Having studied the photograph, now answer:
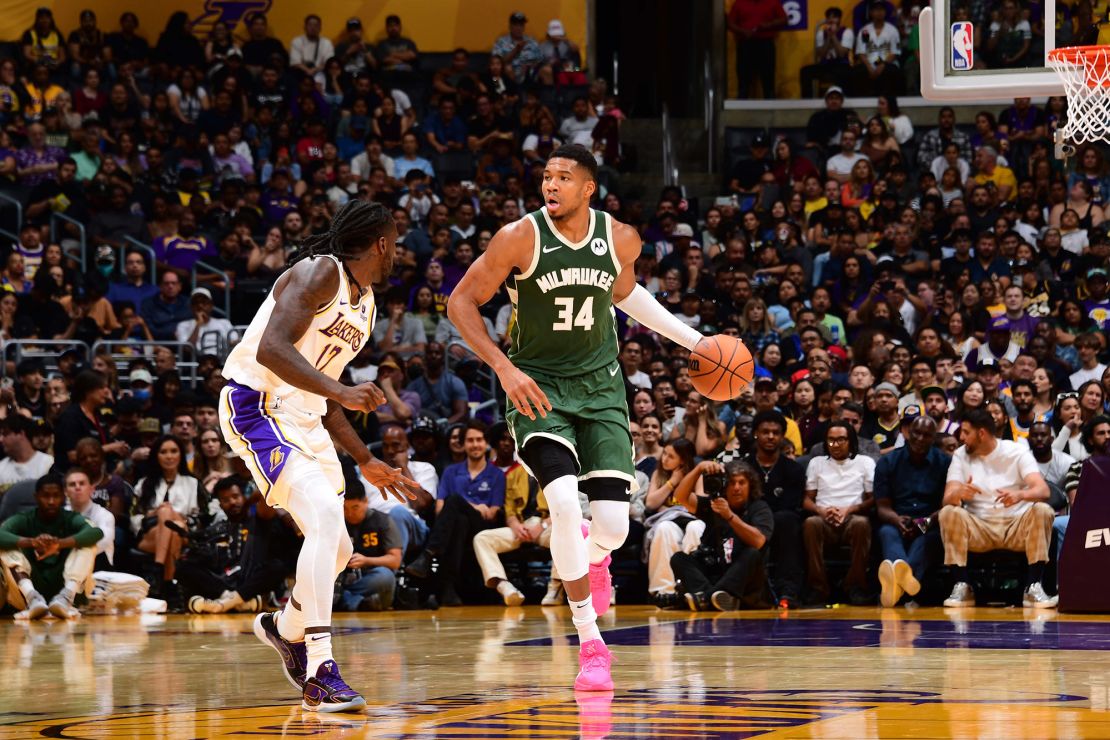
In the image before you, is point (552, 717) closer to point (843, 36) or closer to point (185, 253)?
point (185, 253)

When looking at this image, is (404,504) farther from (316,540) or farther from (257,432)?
(316,540)

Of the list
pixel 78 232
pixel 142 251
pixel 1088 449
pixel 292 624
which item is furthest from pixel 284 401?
pixel 78 232

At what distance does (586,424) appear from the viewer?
7066mm

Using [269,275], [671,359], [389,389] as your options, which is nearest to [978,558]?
[671,359]

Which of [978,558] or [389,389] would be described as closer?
[978,558]

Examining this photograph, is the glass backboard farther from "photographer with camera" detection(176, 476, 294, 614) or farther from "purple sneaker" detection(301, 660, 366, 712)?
"purple sneaker" detection(301, 660, 366, 712)

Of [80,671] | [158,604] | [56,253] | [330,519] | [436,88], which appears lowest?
[158,604]

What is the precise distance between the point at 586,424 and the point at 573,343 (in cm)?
37

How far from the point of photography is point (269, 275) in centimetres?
1806

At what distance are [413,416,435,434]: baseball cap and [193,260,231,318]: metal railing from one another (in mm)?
3972

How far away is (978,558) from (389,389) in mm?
5818

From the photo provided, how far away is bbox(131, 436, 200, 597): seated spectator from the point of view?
1348cm

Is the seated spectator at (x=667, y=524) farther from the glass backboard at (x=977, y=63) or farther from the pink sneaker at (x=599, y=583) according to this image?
the pink sneaker at (x=599, y=583)

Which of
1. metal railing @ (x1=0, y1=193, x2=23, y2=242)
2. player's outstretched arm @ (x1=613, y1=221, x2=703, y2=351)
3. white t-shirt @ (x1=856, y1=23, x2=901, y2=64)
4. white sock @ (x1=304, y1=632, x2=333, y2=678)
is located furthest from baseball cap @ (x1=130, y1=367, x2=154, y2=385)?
white t-shirt @ (x1=856, y1=23, x2=901, y2=64)
